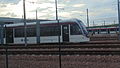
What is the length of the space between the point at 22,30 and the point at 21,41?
140cm

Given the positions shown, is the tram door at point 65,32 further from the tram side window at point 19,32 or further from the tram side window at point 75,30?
the tram side window at point 19,32

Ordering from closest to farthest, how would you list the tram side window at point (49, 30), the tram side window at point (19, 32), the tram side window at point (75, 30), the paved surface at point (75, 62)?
the paved surface at point (75, 62) → the tram side window at point (75, 30) → the tram side window at point (49, 30) → the tram side window at point (19, 32)

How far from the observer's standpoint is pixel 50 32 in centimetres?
3100

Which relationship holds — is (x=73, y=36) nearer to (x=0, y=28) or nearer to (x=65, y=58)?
(x=0, y=28)

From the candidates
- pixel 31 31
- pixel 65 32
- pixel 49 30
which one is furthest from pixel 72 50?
pixel 31 31

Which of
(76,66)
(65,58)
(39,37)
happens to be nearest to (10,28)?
(39,37)

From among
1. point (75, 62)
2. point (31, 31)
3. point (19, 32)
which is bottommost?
point (75, 62)

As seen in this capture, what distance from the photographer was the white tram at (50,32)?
29.8 m

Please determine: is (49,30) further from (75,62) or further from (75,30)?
(75,62)

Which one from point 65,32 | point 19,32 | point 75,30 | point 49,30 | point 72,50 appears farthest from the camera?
point 19,32

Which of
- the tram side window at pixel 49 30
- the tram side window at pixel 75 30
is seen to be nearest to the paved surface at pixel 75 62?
the tram side window at pixel 75 30

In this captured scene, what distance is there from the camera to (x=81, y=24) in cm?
3027

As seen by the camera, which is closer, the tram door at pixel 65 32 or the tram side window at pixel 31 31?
the tram door at pixel 65 32

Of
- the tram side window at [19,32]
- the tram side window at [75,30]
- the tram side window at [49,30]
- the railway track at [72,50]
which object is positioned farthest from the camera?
the tram side window at [19,32]
